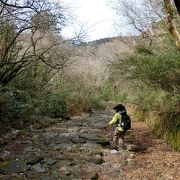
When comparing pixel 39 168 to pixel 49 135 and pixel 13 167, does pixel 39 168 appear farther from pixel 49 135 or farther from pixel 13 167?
pixel 49 135

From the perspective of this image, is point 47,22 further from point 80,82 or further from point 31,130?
point 80,82

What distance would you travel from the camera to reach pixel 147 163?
1036 centimetres

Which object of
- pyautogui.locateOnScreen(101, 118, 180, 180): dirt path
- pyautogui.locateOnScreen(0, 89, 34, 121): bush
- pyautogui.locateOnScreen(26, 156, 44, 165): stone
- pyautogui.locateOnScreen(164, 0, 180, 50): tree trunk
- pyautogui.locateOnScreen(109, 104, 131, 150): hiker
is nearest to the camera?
pyautogui.locateOnScreen(101, 118, 180, 180): dirt path

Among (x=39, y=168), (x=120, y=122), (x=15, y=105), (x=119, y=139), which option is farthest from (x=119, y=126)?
(x=15, y=105)

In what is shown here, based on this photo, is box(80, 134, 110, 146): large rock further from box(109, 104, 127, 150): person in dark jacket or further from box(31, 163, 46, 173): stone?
box(31, 163, 46, 173): stone

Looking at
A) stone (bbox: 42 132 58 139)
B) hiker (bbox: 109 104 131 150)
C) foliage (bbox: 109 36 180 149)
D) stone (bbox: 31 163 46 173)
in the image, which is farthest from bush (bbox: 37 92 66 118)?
stone (bbox: 31 163 46 173)

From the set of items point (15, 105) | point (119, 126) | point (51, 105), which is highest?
point (15, 105)

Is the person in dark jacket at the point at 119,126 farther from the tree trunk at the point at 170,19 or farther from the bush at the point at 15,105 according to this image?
the bush at the point at 15,105

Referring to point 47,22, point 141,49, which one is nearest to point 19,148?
point 47,22

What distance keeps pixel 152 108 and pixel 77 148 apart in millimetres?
5853

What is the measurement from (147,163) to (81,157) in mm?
2212

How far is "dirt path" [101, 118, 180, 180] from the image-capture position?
8.95 meters

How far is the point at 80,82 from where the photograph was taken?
2938 centimetres

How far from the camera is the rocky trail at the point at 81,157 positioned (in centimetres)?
916
